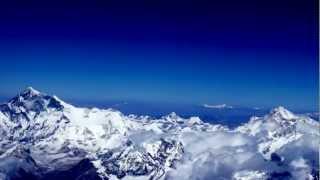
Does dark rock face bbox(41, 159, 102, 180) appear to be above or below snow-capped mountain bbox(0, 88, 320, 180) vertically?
below

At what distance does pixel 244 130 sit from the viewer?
637 feet

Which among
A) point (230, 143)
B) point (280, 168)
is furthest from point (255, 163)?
point (230, 143)

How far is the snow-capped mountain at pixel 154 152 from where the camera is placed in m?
135

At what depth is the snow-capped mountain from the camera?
444 ft

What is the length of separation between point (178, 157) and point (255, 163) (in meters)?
30.9

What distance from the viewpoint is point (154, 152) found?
16912 cm

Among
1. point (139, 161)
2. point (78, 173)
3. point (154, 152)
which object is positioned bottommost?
point (78, 173)

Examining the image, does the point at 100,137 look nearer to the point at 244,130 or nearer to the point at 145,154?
the point at 145,154

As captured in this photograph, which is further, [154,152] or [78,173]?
[154,152]

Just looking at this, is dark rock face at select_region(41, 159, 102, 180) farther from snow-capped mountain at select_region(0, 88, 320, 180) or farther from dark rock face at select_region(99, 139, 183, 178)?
dark rock face at select_region(99, 139, 183, 178)

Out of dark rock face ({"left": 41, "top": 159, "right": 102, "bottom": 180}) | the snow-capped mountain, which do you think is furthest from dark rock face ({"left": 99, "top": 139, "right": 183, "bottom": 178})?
dark rock face ({"left": 41, "top": 159, "right": 102, "bottom": 180})

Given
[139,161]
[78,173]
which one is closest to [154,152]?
[139,161]

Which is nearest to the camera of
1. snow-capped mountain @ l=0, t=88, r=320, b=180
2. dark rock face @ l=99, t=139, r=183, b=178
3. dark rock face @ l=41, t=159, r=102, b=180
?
snow-capped mountain @ l=0, t=88, r=320, b=180

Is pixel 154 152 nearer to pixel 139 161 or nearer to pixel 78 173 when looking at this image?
pixel 139 161
